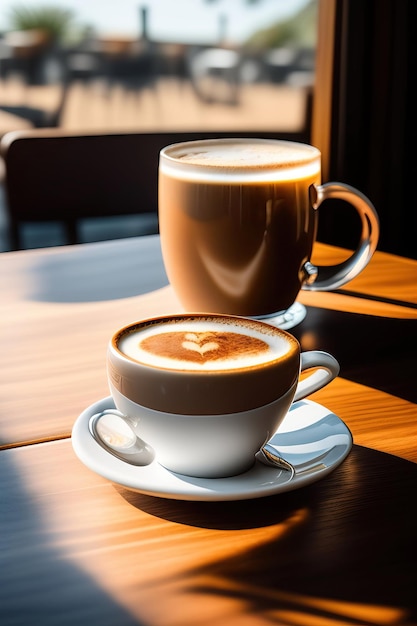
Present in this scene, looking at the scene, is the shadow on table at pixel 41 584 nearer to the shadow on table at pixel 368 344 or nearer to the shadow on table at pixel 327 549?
the shadow on table at pixel 327 549

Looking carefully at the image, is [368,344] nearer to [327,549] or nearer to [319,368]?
[319,368]

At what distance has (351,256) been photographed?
70 centimetres

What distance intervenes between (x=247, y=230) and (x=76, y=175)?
0.99 metres

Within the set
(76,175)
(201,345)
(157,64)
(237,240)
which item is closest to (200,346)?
(201,345)

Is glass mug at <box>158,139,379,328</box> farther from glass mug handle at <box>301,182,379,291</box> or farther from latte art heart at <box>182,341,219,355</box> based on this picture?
latte art heart at <box>182,341,219,355</box>

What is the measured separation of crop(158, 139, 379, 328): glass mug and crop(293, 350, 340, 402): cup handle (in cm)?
19

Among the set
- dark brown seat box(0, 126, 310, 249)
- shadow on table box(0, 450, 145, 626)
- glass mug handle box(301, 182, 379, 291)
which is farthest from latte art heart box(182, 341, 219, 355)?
dark brown seat box(0, 126, 310, 249)

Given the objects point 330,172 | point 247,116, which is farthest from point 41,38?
point 330,172

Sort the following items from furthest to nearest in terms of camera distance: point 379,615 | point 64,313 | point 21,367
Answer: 1. point 64,313
2. point 21,367
3. point 379,615

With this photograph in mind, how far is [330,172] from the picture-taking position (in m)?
2.30

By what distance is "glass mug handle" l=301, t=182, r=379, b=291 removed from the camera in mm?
686

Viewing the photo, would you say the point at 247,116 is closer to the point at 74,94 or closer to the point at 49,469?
the point at 74,94

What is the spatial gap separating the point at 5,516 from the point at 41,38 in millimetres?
4555

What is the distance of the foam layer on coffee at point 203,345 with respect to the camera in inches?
17.0
